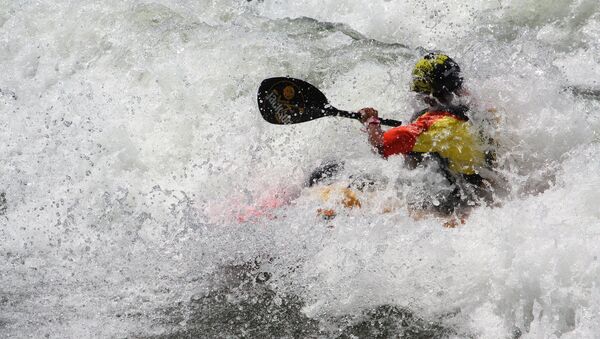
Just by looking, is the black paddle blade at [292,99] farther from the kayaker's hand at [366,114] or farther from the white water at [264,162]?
the white water at [264,162]

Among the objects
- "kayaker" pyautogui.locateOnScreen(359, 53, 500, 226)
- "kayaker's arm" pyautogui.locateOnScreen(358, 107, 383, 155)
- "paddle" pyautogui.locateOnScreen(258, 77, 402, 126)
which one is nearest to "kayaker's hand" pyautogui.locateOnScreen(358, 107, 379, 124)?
"kayaker's arm" pyautogui.locateOnScreen(358, 107, 383, 155)

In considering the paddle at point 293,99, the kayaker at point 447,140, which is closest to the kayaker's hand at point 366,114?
the kayaker at point 447,140

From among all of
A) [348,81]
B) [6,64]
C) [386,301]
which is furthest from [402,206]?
[6,64]

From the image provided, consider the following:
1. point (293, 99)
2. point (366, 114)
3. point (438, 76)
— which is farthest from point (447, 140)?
point (293, 99)

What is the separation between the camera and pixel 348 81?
6277 mm

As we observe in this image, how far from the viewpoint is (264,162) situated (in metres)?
5.48

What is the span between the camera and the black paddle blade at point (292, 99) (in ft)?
15.5

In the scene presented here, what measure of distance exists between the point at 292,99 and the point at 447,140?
3.41 feet

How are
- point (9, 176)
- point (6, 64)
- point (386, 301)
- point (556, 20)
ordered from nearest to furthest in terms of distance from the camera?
point (386, 301), point (9, 176), point (556, 20), point (6, 64)

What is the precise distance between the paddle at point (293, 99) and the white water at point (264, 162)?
1.52 ft

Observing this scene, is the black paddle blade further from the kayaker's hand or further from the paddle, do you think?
the kayaker's hand

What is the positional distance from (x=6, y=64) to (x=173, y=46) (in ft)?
6.21

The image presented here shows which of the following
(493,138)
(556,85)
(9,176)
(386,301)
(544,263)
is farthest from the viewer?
(9,176)

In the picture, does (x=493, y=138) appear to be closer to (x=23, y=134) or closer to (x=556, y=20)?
(x=556, y=20)
